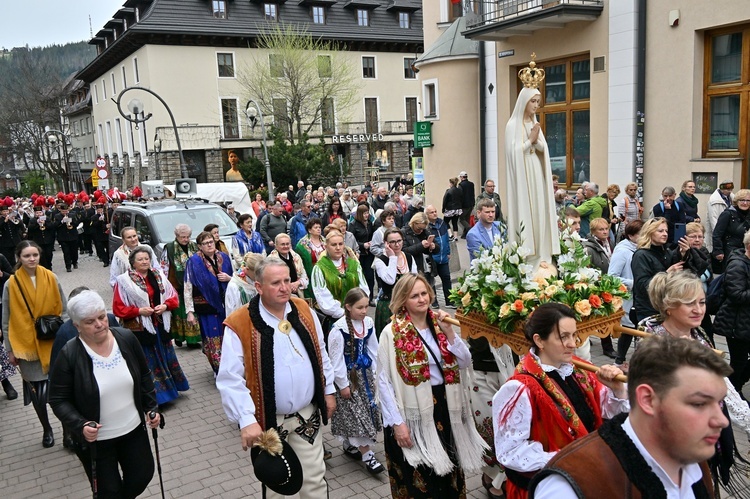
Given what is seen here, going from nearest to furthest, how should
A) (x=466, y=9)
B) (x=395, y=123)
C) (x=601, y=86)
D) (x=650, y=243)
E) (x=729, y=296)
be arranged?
(x=729, y=296) → (x=650, y=243) → (x=601, y=86) → (x=466, y=9) → (x=395, y=123)

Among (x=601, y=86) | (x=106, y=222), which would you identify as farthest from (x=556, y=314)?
(x=106, y=222)

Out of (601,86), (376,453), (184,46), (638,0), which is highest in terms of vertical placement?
(184,46)

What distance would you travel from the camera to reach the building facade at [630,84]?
1306 centimetres

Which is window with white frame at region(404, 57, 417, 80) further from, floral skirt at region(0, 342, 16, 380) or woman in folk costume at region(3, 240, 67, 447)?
woman in folk costume at region(3, 240, 67, 447)

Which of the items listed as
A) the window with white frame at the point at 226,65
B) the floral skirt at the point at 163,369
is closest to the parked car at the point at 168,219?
the floral skirt at the point at 163,369

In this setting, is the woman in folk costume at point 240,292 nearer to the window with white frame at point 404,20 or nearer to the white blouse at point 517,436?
the white blouse at point 517,436

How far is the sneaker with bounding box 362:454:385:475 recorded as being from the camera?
18.4 ft

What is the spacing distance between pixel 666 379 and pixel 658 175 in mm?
13674

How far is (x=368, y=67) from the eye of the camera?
49344 mm

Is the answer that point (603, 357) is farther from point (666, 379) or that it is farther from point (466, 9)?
point (466, 9)

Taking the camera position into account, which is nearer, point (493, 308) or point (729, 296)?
point (493, 308)

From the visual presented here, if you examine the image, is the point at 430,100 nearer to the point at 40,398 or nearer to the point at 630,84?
the point at 630,84

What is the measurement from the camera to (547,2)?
15562 millimetres

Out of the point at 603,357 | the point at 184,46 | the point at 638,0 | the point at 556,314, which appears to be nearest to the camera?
the point at 556,314
